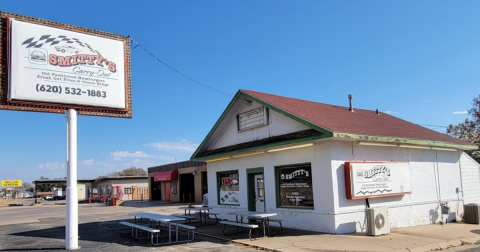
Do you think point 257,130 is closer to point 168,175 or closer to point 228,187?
point 228,187

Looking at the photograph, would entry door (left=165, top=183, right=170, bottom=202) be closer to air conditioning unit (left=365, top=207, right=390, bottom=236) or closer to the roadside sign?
air conditioning unit (left=365, top=207, right=390, bottom=236)

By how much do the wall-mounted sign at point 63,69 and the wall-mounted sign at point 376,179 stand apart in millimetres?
7842

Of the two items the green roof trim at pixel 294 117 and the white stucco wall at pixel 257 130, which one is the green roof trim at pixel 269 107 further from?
the white stucco wall at pixel 257 130

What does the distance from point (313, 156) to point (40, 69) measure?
9.02 m

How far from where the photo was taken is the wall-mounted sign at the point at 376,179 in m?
11.8

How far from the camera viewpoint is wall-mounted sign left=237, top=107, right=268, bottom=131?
14857 millimetres

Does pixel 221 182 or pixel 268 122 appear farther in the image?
pixel 221 182

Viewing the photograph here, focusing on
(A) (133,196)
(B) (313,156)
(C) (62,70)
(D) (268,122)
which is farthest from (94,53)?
(A) (133,196)

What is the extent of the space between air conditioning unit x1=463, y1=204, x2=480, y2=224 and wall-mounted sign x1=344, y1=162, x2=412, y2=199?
2995mm

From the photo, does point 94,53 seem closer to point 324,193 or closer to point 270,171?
point 270,171

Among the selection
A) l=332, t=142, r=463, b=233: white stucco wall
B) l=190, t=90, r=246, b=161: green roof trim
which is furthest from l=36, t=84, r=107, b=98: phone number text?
l=332, t=142, r=463, b=233: white stucco wall

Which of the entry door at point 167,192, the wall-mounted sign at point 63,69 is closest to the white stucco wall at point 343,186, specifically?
the wall-mounted sign at point 63,69

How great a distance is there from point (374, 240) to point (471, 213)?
248 inches

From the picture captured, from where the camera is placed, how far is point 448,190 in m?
15.3
